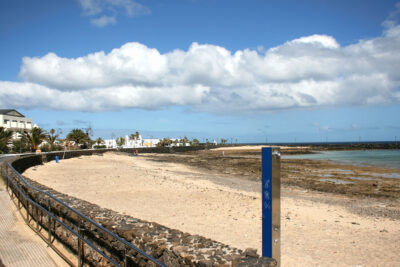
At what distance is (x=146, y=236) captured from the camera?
14.1 feet

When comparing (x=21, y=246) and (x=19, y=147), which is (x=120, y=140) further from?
(x=21, y=246)

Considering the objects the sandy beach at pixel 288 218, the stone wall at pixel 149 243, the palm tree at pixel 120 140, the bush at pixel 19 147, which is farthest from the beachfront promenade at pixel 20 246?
the palm tree at pixel 120 140

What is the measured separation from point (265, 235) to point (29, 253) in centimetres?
489

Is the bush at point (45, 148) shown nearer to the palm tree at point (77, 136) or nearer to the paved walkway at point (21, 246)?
the palm tree at point (77, 136)

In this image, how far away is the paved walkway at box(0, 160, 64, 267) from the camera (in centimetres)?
559

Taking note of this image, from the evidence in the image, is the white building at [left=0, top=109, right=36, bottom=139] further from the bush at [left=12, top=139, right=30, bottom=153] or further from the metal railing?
the metal railing

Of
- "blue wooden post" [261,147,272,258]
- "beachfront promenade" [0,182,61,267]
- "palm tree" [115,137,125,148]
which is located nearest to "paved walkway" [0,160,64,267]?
"beachfront promenade" [0,182,61,267]

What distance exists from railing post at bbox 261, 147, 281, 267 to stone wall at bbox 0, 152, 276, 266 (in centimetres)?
17

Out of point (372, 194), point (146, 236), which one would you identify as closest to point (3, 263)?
point (146, 236)

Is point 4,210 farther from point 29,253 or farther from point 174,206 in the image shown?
point 174,206

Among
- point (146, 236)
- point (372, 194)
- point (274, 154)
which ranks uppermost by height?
point (274, 154)

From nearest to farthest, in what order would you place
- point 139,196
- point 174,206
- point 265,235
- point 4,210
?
1. point 265,235
2. point 4,210
3. point 174,206
4. point 139,196

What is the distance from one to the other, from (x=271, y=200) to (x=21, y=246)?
5547 mm

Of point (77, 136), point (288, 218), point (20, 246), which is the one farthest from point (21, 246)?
point (77, 136)
